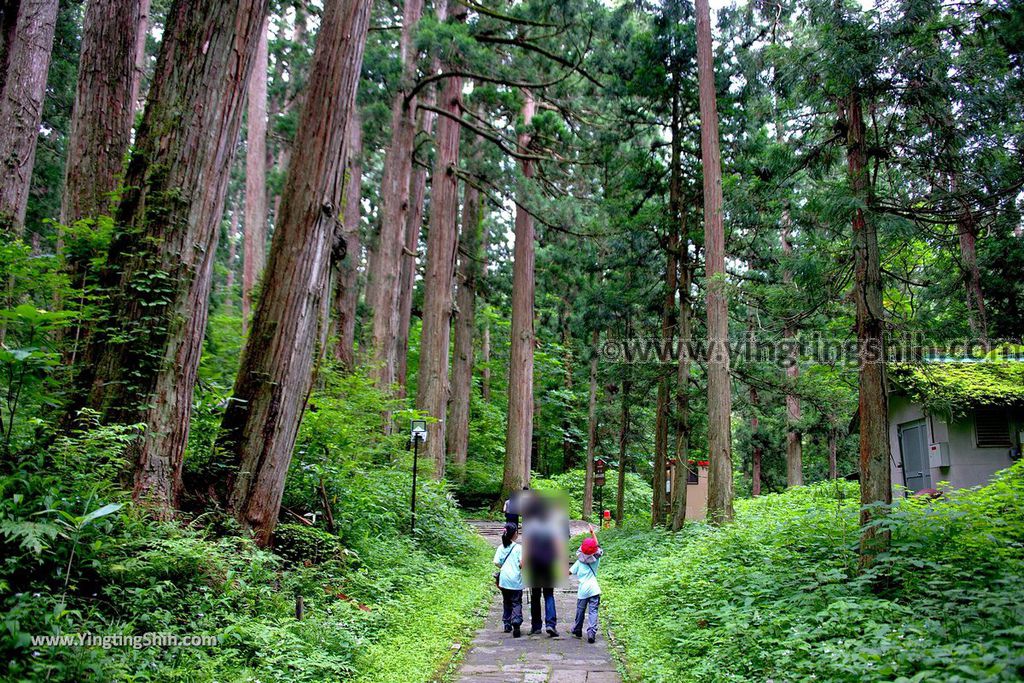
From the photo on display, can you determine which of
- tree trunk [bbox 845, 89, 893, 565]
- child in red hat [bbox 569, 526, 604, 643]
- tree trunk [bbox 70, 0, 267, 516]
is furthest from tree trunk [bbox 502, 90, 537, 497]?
tree trunk [bbox 70, 0, 267, 516]

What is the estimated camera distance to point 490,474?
28234mm

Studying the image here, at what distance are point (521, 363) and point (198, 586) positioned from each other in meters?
15.8

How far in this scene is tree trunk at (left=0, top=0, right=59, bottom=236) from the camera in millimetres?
8328

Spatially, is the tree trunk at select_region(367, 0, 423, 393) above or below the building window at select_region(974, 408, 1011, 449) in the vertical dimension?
above

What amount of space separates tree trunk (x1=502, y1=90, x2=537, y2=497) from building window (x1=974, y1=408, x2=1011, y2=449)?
11.4 m

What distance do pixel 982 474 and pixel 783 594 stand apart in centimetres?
1048

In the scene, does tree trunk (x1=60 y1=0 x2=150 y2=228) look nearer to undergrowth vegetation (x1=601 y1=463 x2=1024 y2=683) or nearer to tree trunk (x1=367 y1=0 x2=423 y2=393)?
undergrowth vegetation (x1=601 y1=463 x2=1024 y2=683)

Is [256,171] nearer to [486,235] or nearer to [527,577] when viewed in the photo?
[486,235]

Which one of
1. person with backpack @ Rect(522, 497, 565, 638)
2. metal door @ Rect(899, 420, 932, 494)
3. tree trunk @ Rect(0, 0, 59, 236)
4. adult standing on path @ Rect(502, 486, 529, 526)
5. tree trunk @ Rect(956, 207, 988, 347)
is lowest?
person with backpack @ Rect(522, 497, 565, 638)

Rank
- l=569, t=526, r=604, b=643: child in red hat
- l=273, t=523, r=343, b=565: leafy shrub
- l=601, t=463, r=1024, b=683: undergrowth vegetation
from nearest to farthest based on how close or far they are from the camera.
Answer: l=601, t=463, r=1024, b=683: undergrowth vegetation < l=273, t=523, r=343, b=565: leafy shrub < l=569, t=526, r=604, b=643: child in red hat

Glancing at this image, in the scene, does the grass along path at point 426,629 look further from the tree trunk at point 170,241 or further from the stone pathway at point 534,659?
the tree trunk at point 170,241

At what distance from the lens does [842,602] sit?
5.85 m

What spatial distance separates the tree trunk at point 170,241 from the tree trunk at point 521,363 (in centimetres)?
1421

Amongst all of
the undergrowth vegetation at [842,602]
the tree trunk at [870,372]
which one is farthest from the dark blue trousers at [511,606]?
the tree trunk at [870,372]
